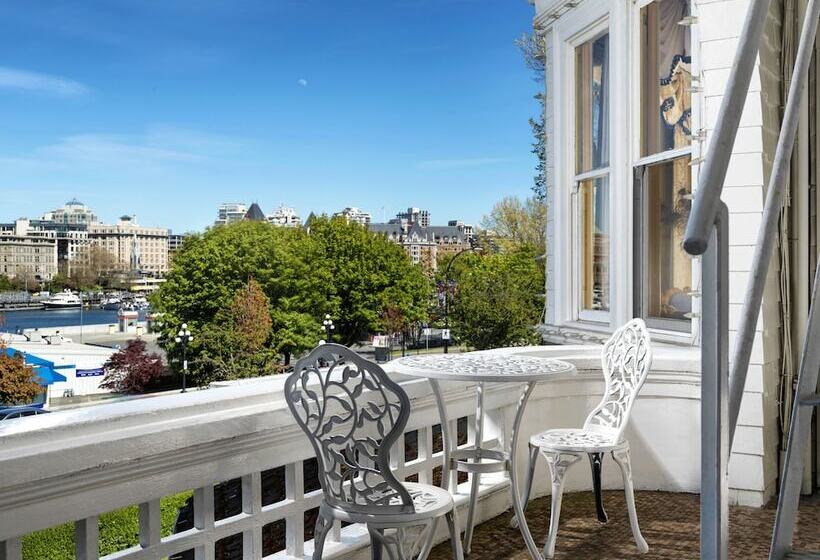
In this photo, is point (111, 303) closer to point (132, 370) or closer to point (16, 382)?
point (132, 370)

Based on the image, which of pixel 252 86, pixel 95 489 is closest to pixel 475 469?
pixel 95 489

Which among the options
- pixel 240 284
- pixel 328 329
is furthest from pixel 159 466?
pixel 240 284

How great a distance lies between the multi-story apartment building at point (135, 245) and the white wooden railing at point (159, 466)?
55.8 metres

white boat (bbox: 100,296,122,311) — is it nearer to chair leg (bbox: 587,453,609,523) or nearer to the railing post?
chair leg (bbox: 587,453,609,523)

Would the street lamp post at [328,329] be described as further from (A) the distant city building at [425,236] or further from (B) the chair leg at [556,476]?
(B) the chair leg at [556,476]

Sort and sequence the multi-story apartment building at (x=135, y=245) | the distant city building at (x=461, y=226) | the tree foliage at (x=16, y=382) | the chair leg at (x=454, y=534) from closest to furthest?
the chair leg at (x=454, y=534) → the tree foliage at (x=16, y=382) → the multi-story apartment building at (x=135, y=245) → the distant city building at (x=461, y=226)

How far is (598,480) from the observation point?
2623mm

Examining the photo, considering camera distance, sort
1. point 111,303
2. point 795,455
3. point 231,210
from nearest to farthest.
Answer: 1. point 795,455
2. point 111,303
3. point 231,210

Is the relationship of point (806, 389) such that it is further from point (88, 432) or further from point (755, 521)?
point (755, 521)

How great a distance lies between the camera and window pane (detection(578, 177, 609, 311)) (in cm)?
357

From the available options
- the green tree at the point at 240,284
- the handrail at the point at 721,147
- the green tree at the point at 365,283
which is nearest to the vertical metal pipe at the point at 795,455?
the handrail at the point at 721,147

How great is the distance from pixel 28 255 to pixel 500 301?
1377 inches

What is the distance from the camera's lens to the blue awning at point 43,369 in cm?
3897

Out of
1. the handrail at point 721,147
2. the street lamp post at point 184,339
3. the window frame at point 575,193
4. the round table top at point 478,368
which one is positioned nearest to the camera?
the handrail at point 721,147
